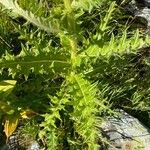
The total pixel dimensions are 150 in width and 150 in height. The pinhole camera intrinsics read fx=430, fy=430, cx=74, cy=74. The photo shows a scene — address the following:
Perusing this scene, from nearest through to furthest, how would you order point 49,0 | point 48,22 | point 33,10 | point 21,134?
1. point 48,22
2. point 33,10
3. point 21,134
4. point 49,0

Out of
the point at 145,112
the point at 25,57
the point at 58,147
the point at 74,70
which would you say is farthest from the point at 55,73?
the point at 145,112

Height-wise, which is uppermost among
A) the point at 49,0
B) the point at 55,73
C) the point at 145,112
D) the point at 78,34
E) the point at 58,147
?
the point at 49,0

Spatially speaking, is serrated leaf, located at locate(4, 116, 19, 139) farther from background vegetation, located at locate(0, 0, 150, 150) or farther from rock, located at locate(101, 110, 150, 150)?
rock, located at locate(101, 110, 150, 150)

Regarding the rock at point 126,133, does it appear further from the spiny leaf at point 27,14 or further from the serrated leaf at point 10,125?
the spiny leaf at point 27,14

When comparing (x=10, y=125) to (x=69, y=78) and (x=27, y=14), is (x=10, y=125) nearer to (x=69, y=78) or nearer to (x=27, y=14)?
(x=69, y=78)

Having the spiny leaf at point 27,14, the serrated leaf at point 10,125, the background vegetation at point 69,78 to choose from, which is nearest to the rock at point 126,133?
the background vegetation at point 69,78

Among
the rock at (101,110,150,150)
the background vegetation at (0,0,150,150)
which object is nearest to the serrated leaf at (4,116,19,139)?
the background vegetation at (0,0,150,150)

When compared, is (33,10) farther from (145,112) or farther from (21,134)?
(145,112)
